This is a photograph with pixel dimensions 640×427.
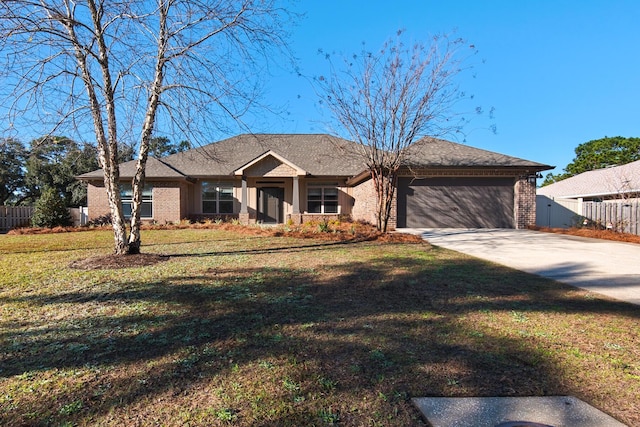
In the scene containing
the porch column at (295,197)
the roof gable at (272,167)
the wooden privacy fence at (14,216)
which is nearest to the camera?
the roof gable at (272,167)

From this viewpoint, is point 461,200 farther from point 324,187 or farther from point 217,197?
point 217,197

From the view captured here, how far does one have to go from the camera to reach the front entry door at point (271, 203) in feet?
65.8

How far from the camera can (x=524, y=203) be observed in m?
14.8

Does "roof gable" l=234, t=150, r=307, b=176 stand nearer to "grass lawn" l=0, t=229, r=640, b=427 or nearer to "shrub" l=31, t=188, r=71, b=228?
"shrub" l=31, t=188, r=71, b=228

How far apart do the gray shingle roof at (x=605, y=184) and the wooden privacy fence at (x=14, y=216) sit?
30.7m

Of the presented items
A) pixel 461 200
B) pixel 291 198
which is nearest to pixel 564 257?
pixel 461 200

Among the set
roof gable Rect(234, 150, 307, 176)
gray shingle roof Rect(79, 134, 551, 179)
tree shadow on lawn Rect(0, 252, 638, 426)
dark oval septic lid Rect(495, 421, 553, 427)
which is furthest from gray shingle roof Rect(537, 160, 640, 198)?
dark oval septic lid Rect(495, 421, 553, 427)

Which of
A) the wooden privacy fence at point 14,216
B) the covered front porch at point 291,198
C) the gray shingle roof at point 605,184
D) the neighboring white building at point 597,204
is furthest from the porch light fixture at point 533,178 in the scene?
the wooden privacy fence at point 14,216

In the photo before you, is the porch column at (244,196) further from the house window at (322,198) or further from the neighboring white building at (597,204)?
the neighboring white building at (597,204)

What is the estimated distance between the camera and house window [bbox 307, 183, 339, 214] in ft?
65.1

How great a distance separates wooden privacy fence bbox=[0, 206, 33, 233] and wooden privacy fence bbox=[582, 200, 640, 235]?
27682 millimetres

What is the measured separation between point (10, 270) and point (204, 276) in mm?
3798

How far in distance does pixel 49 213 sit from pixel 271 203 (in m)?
10.7

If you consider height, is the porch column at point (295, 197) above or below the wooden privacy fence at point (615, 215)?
above
